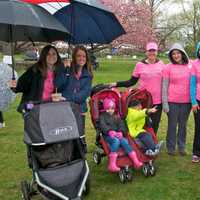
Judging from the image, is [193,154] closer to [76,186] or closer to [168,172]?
[168,172]

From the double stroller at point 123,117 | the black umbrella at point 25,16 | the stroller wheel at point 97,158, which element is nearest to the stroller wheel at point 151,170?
the double stroller at point 123,117

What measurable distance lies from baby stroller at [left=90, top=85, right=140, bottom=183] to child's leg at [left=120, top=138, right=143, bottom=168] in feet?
0.17

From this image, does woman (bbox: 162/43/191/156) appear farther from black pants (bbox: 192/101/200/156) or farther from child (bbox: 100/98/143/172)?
Answer: child (bbox: 100/98/143/172)

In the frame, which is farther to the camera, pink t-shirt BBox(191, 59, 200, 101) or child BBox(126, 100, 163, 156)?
pink t-shirt BBox(191, 59, 200, 101)

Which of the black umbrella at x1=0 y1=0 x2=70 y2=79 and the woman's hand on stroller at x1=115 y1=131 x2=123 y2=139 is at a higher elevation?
the black umbrella at x1=0 y1=0 x2=70 y2=79

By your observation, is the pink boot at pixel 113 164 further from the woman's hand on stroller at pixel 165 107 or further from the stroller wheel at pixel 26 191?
the woman's hand on stroller at pixel 165 107

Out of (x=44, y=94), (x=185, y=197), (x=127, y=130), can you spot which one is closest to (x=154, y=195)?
(x=185, y=197)

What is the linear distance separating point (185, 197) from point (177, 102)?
1634 mm

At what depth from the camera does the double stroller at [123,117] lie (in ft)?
17.0

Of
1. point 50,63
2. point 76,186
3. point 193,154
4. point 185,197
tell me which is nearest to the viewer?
point 76,186

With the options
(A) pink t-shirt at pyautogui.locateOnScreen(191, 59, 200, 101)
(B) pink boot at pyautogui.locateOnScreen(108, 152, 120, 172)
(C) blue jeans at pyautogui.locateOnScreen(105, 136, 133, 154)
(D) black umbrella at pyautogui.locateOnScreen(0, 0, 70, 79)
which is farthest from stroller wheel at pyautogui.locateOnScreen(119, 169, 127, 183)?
(D) black umbrella at pyautogui.locateOnScreen(0, 0, 70, 79)

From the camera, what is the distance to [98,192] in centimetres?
489

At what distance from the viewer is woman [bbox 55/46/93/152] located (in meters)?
5.17

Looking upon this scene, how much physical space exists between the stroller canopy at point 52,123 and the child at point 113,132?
923 millimetres
